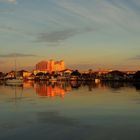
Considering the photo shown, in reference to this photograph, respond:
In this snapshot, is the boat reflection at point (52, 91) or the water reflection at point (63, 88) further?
the water reflection at point (63, 88)

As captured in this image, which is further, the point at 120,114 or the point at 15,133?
the point at 120,114

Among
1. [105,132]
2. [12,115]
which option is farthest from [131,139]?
[12,115]

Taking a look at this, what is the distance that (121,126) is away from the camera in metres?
17.2

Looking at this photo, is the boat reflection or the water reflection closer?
the boat reflection

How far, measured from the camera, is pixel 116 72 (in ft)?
579

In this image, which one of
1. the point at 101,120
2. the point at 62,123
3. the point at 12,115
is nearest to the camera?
the point at 62,123

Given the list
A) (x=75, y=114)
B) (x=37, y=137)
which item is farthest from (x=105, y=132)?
(x=75, y=114)

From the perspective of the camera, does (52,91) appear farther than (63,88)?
No

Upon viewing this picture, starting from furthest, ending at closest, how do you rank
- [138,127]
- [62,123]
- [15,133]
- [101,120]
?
[101,120] → [62,123] → [138,127] → [15,133]

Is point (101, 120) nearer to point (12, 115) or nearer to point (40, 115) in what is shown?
point (40, 115)

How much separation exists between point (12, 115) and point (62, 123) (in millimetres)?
4797

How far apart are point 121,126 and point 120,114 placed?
4860 mm

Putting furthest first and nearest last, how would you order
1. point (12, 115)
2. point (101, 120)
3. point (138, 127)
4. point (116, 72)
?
point (116, 72) < point (12, 115) < point (101, 120) < point (138, 127)

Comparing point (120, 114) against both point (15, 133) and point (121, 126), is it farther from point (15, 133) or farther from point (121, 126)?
point (15, 133)
